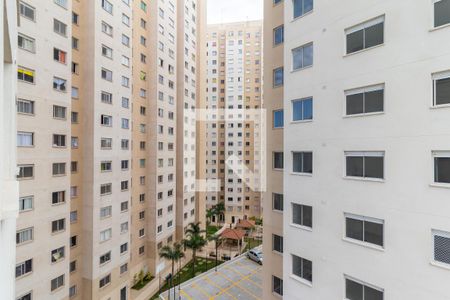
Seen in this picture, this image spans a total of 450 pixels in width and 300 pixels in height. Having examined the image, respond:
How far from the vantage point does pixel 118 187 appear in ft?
78.9

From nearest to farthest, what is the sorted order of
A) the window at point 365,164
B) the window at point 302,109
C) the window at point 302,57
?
the window at point 365,164, the window at point 302,109, the window at point 302,57

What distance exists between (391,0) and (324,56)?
9.54 ft

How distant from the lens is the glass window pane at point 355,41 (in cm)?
990

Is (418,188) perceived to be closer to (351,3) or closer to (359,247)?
(359,247)

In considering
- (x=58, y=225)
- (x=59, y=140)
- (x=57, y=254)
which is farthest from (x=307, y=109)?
(x=57, y=254)

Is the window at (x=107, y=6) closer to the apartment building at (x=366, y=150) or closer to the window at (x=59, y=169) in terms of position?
the window at (x=59, y=169)

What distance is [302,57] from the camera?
39.7 ft

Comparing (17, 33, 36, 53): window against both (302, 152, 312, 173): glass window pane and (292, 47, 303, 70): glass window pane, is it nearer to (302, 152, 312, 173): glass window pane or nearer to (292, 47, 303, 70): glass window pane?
(292, 47, 303, 70): glass window pane

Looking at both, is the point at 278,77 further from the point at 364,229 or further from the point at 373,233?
the point at 373,233

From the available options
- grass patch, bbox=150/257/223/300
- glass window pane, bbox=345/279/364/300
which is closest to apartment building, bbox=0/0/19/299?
glass window pane, bbox=345/279/364/300

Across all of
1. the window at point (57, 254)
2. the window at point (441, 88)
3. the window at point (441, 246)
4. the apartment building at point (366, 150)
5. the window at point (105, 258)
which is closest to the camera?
the window at point (441, 246)

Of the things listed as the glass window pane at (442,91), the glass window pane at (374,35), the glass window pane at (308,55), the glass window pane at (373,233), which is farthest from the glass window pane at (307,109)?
the glass window pane at (373,233)

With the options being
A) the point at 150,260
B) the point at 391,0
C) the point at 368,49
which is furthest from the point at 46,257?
the point at 391,0

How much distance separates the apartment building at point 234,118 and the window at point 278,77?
4536 cm
